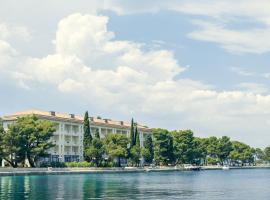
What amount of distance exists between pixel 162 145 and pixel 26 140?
65564mm

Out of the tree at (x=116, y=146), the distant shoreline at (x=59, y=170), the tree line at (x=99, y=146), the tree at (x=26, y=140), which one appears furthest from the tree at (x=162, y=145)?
the tree at (x=26, y=140)

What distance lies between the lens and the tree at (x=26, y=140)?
411ft

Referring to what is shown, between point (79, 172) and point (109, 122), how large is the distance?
63457mm

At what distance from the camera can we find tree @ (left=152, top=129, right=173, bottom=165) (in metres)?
179

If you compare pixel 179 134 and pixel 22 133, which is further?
pixel 179 134

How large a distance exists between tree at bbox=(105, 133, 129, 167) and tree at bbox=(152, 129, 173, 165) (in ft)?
85.7

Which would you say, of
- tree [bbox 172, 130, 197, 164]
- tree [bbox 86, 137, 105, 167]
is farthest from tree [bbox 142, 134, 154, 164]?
tree [bbox 86, 137, 105, 167]

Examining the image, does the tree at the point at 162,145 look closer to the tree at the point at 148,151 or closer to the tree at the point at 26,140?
the tree at the point at 148,151

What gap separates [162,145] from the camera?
17988 cm

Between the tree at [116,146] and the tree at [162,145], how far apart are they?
26112 mm

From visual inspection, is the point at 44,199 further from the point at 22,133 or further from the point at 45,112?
the point at 45,112

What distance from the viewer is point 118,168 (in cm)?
15412

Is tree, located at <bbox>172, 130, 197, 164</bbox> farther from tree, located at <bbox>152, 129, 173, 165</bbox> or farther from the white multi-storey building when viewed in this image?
the white multi-storey building

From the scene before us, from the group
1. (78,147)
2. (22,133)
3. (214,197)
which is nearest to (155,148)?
(78,147)
